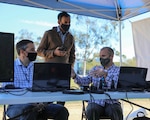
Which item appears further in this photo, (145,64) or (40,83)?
(145,64)

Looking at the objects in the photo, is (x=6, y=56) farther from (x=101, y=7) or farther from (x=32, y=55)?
(x=101, y=7)

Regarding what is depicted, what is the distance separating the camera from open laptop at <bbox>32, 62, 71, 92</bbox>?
81.7 inches

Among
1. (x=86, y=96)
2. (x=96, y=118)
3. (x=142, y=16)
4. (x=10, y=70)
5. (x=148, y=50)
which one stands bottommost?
(x=96, y=118)

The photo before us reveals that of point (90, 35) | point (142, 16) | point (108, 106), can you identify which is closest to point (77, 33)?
point (90, 35)

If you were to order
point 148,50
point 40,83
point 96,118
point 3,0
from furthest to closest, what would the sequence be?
point 148,50
point 3,0
point 96,118
point 40,83

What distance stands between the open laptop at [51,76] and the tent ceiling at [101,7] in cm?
185

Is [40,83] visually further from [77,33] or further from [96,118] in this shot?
[77,33]

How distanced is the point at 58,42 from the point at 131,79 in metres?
1.18

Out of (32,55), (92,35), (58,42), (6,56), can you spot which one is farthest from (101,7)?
(92,35)

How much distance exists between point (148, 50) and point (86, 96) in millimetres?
2646

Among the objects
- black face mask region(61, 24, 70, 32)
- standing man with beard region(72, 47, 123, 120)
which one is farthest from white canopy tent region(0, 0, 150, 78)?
standing man with beard region(72, 47, 123, 120)

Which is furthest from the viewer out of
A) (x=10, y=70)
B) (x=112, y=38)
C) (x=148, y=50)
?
(x=112, y=38)

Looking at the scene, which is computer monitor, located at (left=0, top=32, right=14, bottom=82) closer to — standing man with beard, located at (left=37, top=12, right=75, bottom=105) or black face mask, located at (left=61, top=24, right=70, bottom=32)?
standing man with beard, located at (left=37, top=12, right=75, bottom=105)

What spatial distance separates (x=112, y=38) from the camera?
9.09 metres
